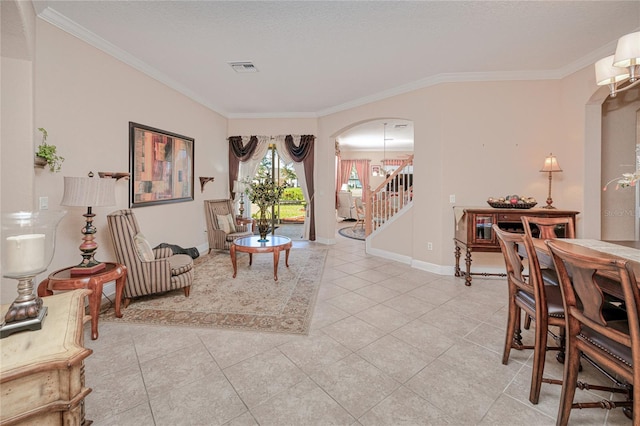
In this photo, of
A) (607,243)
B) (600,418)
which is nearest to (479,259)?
(607,243)

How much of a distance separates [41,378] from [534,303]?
2566 millimetres

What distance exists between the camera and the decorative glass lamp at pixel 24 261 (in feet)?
3.55

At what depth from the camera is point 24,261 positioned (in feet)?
3.77

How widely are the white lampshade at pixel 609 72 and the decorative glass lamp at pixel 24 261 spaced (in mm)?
3608

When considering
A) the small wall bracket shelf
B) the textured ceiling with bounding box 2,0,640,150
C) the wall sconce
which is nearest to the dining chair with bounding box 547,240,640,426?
the textured ceiling with bounding box 2,0,640,150

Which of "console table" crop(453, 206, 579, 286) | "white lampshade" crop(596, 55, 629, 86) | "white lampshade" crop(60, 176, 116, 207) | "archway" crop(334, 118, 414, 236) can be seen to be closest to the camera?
"white lampshade" crop(596, 55, 629, 86)

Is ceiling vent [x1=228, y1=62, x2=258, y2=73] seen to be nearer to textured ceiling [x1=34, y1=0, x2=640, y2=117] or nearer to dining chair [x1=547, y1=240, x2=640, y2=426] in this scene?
textured ceiling [x1=34, y1=0, x2=640, y2=117]

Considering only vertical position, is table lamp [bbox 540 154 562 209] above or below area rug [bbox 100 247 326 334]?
above

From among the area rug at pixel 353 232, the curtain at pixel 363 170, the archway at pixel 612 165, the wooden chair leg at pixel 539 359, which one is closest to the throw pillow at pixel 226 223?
the area rug at pixel 353 232

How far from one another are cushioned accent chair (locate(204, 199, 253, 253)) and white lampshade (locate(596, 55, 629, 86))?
4.81m

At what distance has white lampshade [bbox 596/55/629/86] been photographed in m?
1.98

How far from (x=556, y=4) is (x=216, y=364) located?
14.5ft

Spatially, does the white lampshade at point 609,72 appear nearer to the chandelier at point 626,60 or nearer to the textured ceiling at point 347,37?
the chandelier at point 626,60

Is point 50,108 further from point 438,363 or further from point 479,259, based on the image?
point 479,259
